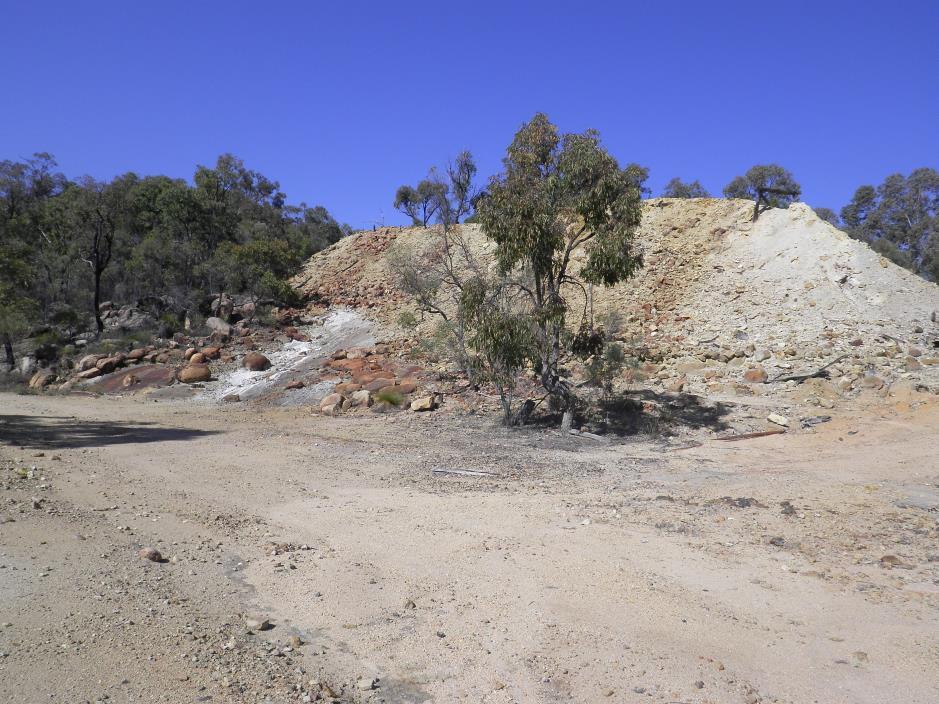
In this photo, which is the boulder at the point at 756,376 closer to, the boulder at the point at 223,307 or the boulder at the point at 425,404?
the boulder at the point at 425,404

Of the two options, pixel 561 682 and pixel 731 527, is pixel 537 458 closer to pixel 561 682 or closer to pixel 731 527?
pixel 731 527

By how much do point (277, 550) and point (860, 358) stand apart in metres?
14.6

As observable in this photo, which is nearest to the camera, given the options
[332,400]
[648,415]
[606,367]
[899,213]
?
[648,415]

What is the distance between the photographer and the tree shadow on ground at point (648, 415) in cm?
1334

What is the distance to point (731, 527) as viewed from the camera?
7062mm

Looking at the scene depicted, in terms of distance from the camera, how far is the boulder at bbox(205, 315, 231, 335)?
2536 cm

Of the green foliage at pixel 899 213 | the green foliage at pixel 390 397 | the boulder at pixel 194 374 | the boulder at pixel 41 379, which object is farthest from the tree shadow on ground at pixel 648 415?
the green foliage at pixel 899 213

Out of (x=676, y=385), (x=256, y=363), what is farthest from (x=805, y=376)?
(x=256, y=363)

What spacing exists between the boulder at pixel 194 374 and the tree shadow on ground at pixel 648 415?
455 inches

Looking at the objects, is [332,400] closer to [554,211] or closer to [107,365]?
[554,211]

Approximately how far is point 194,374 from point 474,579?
17437 mm

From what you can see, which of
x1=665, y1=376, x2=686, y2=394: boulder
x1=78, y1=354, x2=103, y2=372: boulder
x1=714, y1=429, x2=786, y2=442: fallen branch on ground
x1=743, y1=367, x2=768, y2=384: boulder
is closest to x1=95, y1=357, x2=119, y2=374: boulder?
x1=78, y1=354, x2=103, y2=372: boulder

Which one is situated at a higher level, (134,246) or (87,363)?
(134,246)

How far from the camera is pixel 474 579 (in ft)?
18.9
